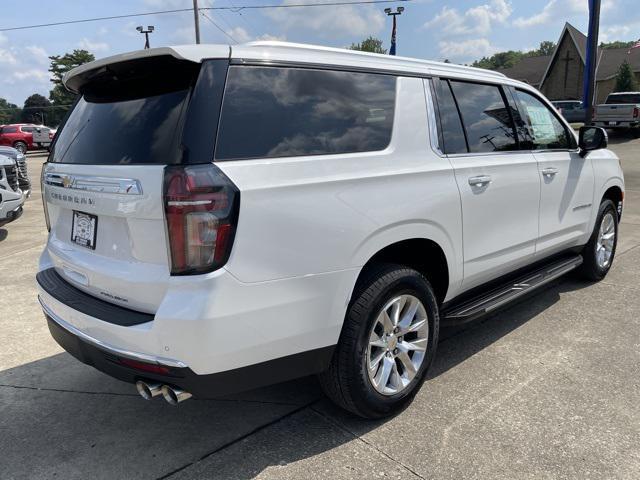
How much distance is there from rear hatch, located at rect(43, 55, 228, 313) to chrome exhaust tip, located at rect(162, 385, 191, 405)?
36 cm

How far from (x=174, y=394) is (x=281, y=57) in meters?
1.60

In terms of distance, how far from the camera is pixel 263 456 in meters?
2.59

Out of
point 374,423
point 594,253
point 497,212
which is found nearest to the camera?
point 374,423

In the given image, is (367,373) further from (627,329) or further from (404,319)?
(627,329)

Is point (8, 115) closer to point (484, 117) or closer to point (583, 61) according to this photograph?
point (583, 61)

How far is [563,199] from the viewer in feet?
13.8

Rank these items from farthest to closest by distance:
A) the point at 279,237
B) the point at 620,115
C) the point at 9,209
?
the point at 620,115 < the point at 9,209 < the point at 279,237

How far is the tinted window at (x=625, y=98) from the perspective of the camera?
2445cm

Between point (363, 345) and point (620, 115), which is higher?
point (620, 115)

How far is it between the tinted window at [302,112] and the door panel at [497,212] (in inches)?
26.2

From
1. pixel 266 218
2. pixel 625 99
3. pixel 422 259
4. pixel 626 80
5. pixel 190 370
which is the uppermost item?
pixel 626 80

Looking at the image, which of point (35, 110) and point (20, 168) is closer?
point (20, 168)

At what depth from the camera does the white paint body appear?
2.12 meters

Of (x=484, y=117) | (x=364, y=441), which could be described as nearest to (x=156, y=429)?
(x=364, y=441)
